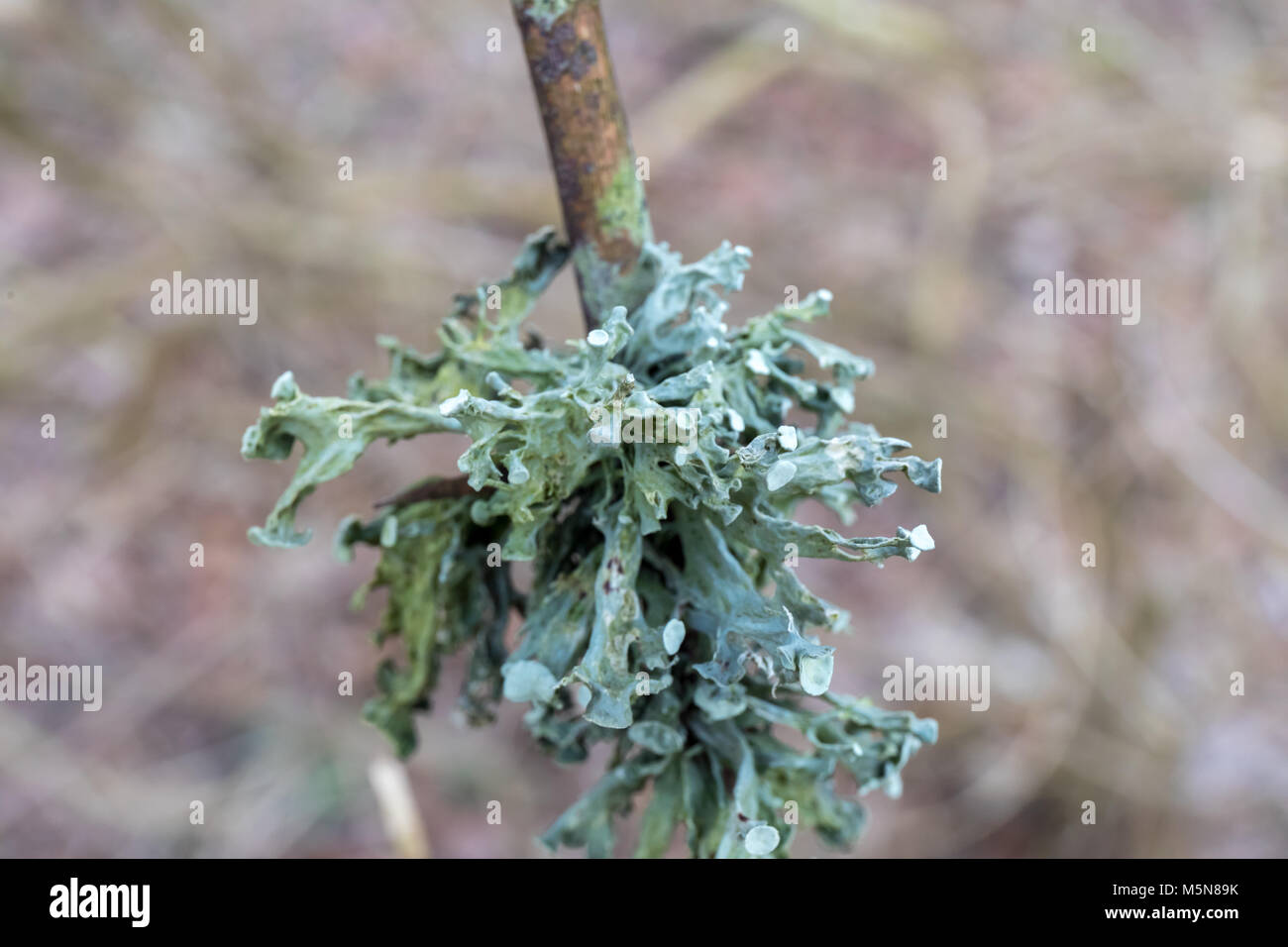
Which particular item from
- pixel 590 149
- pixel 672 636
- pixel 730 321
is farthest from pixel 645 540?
pixel 730 321

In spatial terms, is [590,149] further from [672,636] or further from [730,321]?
[730,321]

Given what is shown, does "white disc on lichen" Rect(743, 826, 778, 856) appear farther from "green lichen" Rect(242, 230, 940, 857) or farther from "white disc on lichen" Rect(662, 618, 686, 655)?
"white disc on lichen" Rect(662, 618, 686, 655)

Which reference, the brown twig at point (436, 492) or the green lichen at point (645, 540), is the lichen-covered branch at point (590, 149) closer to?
the green lichen at point (645, 540)

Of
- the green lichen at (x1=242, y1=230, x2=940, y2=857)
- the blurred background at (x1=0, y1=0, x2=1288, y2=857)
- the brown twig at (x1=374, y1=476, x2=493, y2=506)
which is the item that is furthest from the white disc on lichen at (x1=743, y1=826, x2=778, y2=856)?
the blurred background at (x1=0, y1=0, x2=1288, y2=857)

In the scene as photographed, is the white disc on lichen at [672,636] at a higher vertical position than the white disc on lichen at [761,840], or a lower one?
higher

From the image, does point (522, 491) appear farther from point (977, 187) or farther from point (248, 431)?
point (977, 187)

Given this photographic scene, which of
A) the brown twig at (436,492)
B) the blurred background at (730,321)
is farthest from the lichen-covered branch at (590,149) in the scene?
the blurred background at (730,321)

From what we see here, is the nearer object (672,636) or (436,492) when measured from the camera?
(672,636)
